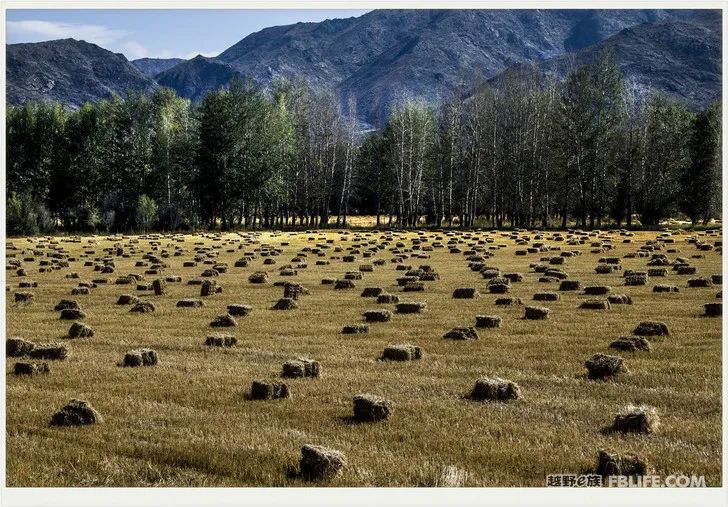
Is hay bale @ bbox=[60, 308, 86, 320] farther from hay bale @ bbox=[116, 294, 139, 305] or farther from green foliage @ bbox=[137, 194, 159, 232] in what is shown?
green foliage @ bbox=[137, 194, 159, 232]

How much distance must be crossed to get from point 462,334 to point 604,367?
15.1 ft

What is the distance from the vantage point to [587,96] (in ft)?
262

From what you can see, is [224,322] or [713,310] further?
[224,322]

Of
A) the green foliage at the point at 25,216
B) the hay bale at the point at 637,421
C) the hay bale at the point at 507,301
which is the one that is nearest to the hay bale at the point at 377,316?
the hay bale at the point at 507,301

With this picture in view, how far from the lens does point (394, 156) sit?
294 feet

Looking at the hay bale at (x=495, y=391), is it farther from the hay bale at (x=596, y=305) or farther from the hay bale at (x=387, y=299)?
the hay bale at (x=387, y=299)

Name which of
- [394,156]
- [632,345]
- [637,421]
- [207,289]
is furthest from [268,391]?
[394,156]

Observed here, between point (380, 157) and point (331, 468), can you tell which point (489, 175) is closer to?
point (380, 157)

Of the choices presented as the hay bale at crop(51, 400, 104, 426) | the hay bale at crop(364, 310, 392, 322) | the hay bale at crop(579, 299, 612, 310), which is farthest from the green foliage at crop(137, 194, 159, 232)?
the hay bale at crop(51, 400, 104, 426)

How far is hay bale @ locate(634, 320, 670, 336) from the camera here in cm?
1831

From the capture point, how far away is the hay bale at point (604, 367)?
14.3 meters

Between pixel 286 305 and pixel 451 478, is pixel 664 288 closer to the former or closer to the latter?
pixel 286 305

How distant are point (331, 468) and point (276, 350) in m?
8.51

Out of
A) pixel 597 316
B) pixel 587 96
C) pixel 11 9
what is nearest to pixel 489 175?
pixel 587 96
